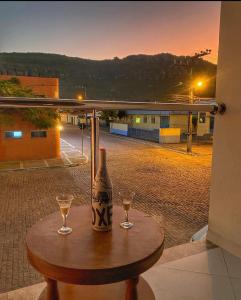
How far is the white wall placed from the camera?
1.77 meters

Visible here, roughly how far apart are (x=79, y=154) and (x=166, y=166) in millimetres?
5056

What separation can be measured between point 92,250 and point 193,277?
0.93m

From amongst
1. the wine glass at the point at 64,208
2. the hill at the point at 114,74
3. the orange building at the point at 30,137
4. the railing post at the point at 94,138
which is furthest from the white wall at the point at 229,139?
the hill at the point at 114,74

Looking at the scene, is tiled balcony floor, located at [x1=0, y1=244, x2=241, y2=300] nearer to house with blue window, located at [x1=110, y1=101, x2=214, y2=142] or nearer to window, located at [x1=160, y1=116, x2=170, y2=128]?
house with blue window, located at [x1=110, y1=101, x2=214, y2=142]

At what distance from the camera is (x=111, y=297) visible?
138 cm

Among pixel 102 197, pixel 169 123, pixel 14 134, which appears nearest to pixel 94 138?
pixel 102 197

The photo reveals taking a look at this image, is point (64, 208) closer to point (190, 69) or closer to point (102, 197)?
point (102, 197)

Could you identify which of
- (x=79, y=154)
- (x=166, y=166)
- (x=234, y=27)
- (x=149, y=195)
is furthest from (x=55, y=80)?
(x=234, y=27)

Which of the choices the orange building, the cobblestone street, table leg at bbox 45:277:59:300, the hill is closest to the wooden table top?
table leg at bbox 45:277:59:300

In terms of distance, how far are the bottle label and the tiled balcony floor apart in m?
0.66

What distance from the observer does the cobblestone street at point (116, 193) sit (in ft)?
13.6

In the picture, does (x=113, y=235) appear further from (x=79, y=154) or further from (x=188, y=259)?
(x=79, y=154)

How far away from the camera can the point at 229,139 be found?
1854 millimetres

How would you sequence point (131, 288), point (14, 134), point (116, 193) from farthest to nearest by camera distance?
point (14, 134) → point (116, 193) → point (131, 288)
